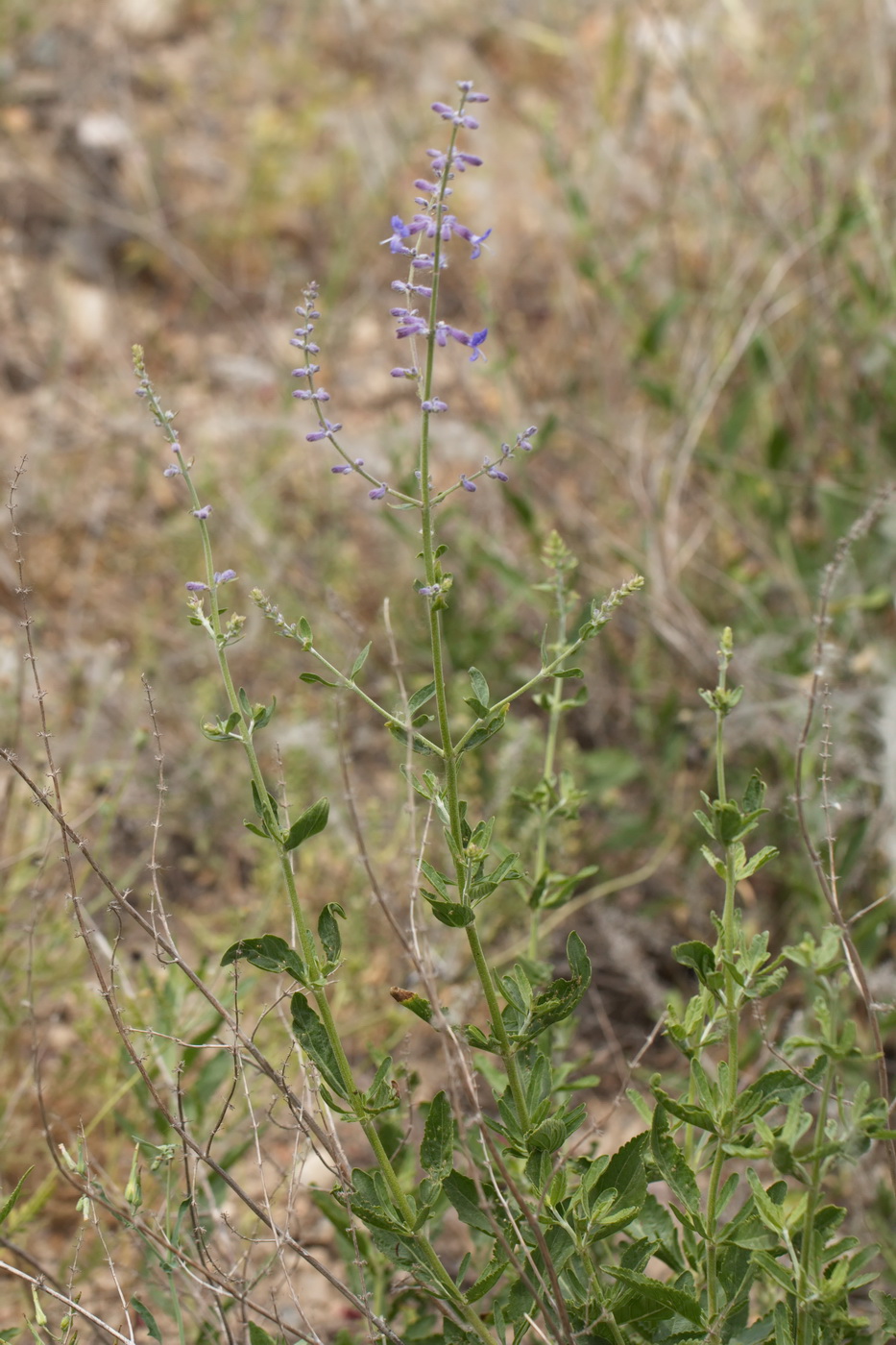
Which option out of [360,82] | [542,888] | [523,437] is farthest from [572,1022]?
[360,82]

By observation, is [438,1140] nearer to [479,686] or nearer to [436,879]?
[436,879]

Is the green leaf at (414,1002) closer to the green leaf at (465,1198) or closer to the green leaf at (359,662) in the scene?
the green leaf at (465,1198)

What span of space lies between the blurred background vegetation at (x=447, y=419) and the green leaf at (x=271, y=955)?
0.48 metres

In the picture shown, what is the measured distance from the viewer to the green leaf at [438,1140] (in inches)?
56.5

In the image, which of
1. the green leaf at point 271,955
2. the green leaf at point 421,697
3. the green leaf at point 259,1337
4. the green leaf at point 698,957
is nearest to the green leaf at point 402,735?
the green leaf at point 421,697

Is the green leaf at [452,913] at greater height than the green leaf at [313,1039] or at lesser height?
greater

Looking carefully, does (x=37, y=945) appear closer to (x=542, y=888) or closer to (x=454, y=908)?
(x=542, y=888)

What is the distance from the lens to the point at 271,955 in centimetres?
136

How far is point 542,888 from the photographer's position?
1690 mm

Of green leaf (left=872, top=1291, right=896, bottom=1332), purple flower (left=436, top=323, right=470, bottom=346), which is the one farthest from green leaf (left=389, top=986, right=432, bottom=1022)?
purple flower (left=436, top=323, right=470, bottom=346)

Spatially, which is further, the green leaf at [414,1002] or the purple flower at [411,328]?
the green leaf at [414,1002]

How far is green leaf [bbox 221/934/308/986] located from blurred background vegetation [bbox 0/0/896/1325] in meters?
0.48

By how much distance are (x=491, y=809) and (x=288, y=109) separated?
3784mm

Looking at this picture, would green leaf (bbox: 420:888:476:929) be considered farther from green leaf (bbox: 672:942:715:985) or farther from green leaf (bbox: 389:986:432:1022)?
green leaf (bbox: 672:942:715:985)
